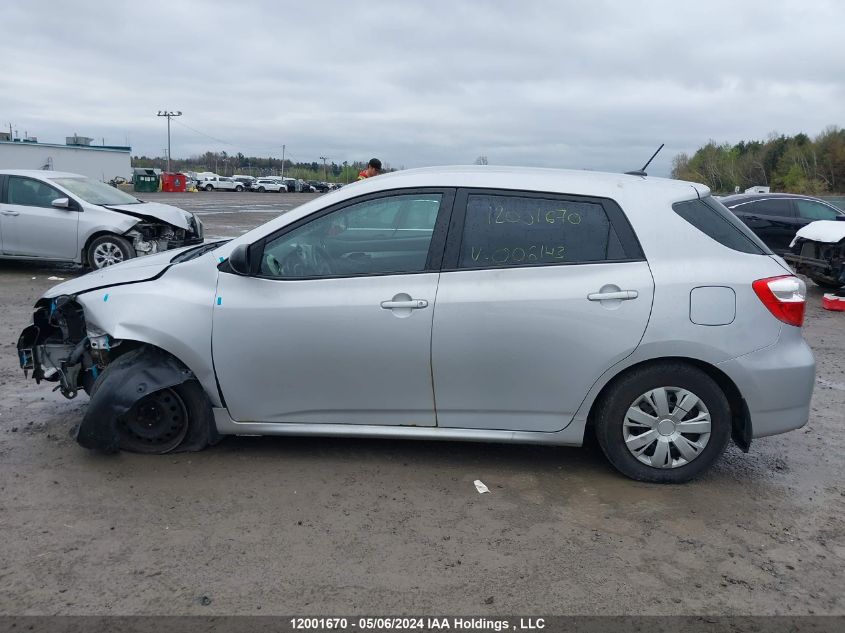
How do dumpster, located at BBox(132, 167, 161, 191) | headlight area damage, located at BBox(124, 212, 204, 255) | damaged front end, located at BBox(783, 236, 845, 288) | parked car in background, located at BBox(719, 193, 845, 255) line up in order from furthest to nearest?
dumpster, located at BBox(132, 167, 161, 191), parked car in background, located at BBox(719, 193, 845, 255), headlight area damage, located at BBox(124, 212, 204, 255), damaged front end, located at BBox(783, 236, 845, 288)

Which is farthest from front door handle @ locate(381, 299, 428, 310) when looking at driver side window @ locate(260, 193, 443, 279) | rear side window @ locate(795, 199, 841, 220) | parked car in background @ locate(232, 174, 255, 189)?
parked car in background @ locate(232, 174, 255, 189)

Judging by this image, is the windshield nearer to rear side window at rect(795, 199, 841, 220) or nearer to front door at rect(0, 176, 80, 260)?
front door at rect(0, 176, 80, 260)

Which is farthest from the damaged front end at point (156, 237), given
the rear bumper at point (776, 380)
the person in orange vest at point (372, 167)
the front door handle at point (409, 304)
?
the rear bumper at point (776, 380)

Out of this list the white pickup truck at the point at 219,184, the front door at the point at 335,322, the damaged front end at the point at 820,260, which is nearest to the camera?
the front door at the point at 335,322

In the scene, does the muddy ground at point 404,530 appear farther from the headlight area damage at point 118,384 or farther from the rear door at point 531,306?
the rear door at point 531,306

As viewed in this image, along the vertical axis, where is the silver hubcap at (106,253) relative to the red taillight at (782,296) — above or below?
below

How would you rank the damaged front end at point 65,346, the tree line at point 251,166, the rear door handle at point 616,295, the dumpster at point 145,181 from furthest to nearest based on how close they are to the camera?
1. the tree line at point 251,166
2. the dumpster at point 145,181
3. the damaged front end at point 65,346
4. the rear door handle at point 616,295

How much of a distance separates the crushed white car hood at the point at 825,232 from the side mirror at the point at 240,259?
9.62 meters

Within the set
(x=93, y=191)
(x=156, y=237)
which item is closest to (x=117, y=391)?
(x=156, y=237)

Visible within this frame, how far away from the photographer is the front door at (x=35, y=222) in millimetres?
11297

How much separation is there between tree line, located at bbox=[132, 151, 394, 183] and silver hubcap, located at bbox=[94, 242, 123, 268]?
90.1 metres

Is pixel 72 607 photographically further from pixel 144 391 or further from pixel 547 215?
pixel 547 215

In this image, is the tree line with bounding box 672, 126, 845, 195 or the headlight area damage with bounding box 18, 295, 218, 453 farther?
the tree line with bounding box 672, 126, 845, 195

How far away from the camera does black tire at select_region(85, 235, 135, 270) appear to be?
37.0 feet
